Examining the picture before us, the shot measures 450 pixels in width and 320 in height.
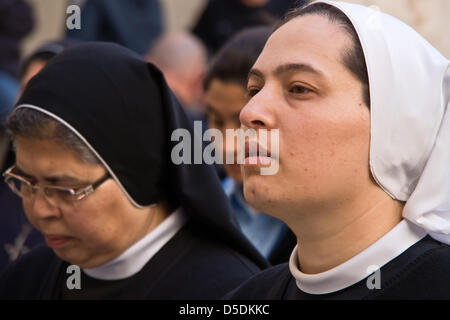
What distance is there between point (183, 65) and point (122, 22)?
0.88 m

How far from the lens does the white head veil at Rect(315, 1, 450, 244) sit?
259 centimetres

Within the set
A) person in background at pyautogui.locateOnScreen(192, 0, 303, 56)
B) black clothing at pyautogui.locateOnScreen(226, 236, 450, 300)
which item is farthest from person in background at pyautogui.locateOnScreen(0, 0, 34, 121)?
black clothing at pyautogui.locateOnScreen(226, 236, 450, 300)

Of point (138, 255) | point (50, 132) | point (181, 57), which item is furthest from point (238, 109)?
point (181, 57)

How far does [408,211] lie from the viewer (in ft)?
8.61

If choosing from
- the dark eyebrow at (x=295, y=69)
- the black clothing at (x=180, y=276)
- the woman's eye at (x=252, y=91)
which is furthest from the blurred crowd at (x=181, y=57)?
the dark eyebrow at (x=295, y=69)

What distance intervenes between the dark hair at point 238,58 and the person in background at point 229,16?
2.39 metres

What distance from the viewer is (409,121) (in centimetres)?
260

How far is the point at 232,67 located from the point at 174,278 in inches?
52.4

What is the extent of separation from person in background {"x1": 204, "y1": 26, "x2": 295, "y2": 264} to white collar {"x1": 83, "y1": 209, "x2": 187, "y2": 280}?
2.36 feet

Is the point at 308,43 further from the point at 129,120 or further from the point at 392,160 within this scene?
the point at 129,120

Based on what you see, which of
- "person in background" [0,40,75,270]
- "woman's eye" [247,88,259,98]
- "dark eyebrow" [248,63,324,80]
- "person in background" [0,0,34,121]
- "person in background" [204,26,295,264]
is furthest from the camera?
"person in background" [0,0,34,121]

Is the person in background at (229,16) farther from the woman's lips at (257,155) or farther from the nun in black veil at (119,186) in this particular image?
the woman's lips at (257,155)

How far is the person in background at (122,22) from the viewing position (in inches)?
303

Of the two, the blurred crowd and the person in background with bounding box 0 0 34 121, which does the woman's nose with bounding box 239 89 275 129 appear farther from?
the person in background with bounding box 0 0 34 121
